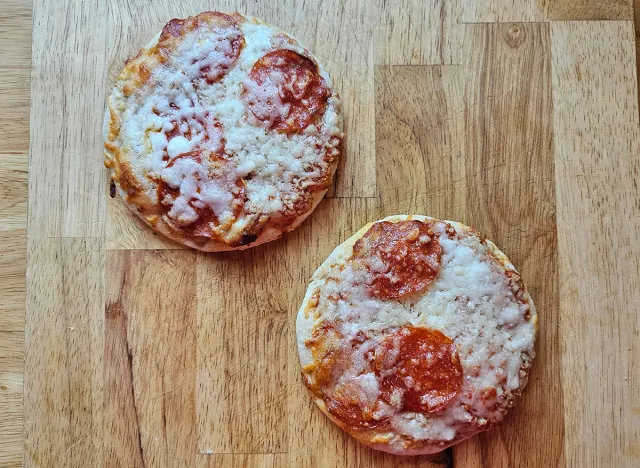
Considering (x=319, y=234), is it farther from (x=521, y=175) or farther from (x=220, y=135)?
(x=521, y=175)

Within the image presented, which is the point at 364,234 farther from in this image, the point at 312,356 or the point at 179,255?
the point at 179,255

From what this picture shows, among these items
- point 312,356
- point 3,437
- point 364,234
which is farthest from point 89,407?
point 364,234

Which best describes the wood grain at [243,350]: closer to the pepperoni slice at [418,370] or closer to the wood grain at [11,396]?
the pepperoni slice at [418,370]

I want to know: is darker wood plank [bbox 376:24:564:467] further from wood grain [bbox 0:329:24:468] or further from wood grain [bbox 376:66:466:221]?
wood grain [bbox 0:329:24:468]

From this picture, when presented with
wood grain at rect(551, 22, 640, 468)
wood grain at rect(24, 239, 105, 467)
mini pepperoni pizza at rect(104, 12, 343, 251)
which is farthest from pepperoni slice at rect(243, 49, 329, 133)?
wood grain at rect(551, 22, 640, 468)

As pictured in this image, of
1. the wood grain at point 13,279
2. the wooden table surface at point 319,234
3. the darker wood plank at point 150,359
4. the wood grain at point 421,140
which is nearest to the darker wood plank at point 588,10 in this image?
the wooden table surface at point 319,234
